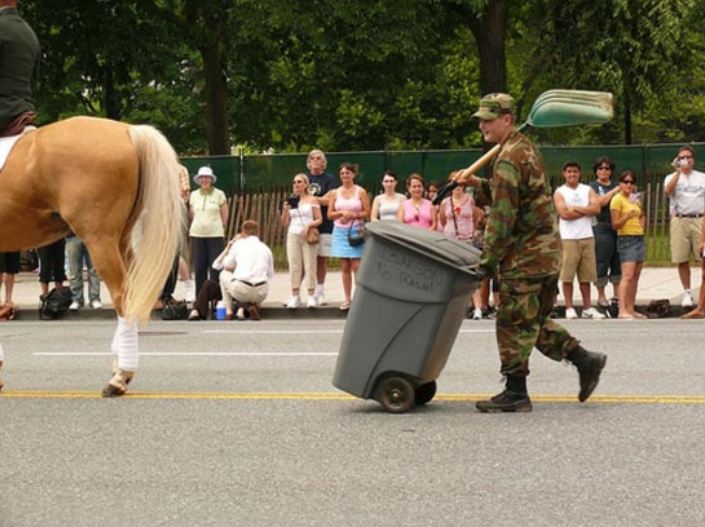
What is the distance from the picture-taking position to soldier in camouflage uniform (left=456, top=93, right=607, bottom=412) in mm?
9531

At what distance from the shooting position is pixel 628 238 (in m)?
18.4

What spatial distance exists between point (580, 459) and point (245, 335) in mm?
8262

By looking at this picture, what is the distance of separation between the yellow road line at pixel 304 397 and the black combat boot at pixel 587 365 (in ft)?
1.10

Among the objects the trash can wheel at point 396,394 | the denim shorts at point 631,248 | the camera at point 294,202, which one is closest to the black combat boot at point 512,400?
the trash can wheel at point 396,394

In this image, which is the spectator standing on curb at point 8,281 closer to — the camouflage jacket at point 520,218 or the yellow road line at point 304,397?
the yellow road line at point 304,397

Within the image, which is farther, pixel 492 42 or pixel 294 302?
pixel 492 42

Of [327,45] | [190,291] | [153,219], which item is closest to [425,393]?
[153,219]

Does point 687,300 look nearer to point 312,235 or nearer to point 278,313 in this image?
point 312,235

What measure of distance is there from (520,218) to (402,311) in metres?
0.91

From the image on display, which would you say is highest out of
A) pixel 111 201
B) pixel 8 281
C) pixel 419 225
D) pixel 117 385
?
pixel 111 201

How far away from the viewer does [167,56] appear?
36.4 meters

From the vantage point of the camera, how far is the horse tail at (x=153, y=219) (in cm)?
1075

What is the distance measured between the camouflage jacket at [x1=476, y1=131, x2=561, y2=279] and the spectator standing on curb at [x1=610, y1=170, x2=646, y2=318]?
861 centimetres

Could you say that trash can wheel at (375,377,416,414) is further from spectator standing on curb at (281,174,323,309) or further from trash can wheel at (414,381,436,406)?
spectator standing on curb at (281,174,323,309)
